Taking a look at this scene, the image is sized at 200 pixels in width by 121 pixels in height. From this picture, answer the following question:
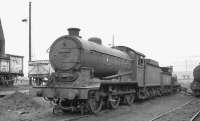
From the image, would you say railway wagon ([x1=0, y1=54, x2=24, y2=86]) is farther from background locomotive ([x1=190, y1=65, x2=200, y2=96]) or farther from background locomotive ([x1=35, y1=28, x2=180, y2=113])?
background locomotive ([x1=190, y1=65, x2=200, y2=96])

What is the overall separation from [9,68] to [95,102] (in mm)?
14365

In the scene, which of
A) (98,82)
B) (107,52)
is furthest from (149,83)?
(98,82)

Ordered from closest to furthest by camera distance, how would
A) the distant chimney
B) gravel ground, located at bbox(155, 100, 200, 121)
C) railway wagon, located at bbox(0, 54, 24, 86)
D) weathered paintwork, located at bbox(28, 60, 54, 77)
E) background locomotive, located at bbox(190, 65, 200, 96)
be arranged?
A: 1. gravel ground, located at bbox(155, 100, 200, 121)
2. the distant chimney
3. railway wagon, located at bbox(0, 54, 24, 86)
4. background locomotive, located at bbox(190, 65, 200, 96)
5. weathered paintwork, located at bbox(28, 60, 54, 77)

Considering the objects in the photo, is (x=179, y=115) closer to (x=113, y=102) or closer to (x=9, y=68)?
(x=113, y=102)

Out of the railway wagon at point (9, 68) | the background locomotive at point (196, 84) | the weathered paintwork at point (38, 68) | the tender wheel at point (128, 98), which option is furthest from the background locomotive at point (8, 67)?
the background locomotive at point (196, 84)

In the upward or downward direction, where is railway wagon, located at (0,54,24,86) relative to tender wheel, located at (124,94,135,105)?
upward

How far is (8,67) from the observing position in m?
23.6

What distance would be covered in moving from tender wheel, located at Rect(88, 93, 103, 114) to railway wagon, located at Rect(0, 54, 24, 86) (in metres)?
13.4

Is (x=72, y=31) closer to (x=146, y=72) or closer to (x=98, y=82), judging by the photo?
(x=98, y=82)

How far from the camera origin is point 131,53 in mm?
16703

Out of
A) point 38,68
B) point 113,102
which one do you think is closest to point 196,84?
point 113,102

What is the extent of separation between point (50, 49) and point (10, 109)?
11.0 feet

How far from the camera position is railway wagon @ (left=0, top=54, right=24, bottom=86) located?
22.8 metres

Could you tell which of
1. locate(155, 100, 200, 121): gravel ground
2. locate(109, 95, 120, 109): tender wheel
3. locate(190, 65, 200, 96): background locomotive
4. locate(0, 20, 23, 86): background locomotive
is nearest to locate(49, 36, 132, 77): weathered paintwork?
locate(109, 95, 120, 109): tender wheel
